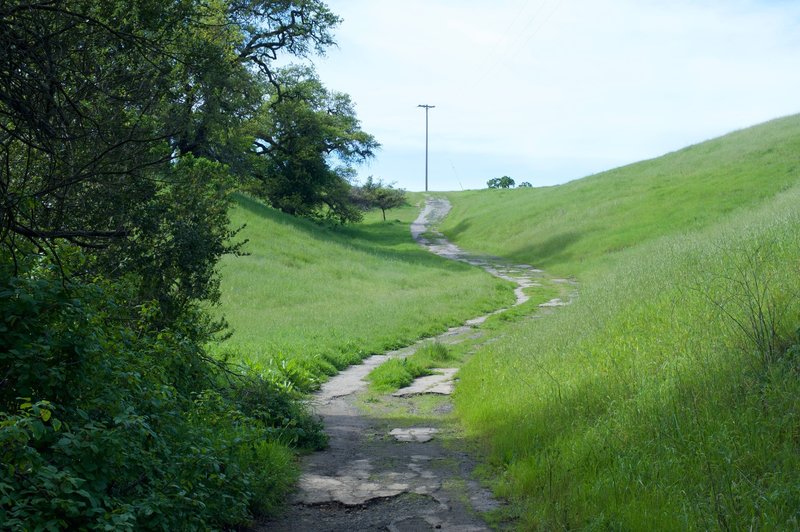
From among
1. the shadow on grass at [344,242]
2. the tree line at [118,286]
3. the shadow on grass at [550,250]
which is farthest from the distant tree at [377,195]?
the tree line at [118,286]

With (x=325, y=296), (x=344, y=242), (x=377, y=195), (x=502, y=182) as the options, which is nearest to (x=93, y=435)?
(x=325, y=296)

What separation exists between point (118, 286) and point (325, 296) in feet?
57.3

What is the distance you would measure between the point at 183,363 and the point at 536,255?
1314 inches

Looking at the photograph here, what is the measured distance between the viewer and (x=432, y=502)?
6.08 meters

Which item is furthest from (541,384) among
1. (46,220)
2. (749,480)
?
(46,220)

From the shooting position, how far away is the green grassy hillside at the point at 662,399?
15.9ft

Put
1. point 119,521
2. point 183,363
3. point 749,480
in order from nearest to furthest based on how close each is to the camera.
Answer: point 119,521 → point 749,480 → point 183,363

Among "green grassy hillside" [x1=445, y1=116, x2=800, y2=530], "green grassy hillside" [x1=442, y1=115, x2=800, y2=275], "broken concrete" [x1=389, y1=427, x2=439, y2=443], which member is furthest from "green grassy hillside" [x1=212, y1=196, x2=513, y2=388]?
"green grassy hillside" [x1=442, y1=115, x2=800, y2=275]

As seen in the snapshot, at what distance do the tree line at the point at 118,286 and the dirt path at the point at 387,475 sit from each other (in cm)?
41

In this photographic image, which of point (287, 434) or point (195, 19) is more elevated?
point (195, 19)

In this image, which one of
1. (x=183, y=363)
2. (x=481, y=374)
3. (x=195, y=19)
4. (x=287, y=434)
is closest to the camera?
(x=183, y=363)

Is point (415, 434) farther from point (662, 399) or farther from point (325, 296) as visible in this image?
point (325, 296)

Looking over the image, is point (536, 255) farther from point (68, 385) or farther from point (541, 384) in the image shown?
point (68, 385)

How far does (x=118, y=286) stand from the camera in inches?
243
